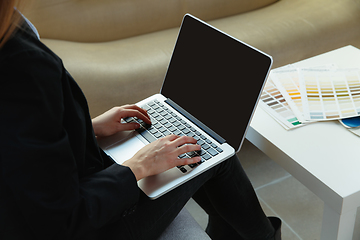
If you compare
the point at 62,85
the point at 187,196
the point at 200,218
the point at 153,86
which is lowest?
the point at 200,218

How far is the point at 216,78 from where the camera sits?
103cm

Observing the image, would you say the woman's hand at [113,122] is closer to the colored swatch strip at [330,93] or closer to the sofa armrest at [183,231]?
the sofa armrest at [183,231]

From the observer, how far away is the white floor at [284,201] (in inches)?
55.6

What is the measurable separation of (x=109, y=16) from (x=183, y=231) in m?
1.38

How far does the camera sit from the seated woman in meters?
0.60

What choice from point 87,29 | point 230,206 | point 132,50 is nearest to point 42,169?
point 230,206

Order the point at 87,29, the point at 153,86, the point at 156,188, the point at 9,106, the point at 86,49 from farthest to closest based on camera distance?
the point at 87,29
the point at 86,49
the point at 153,86
the point at 156,188
the point at 9,106

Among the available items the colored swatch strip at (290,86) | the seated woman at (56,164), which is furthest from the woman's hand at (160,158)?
the colored swatch strip at (290,86)

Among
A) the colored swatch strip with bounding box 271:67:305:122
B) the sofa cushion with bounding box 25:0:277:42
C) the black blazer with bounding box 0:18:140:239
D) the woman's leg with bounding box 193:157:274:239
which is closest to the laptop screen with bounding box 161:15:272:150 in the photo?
the woman's leg with bounding box 193:157:274:239

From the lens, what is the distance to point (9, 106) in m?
0.60

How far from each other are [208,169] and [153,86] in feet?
2.82

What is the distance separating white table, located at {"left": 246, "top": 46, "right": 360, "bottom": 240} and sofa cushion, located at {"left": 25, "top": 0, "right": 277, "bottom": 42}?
113cm

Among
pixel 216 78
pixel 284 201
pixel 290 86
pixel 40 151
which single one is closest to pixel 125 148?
pixel 216 78

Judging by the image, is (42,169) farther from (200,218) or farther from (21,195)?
(200,218)
